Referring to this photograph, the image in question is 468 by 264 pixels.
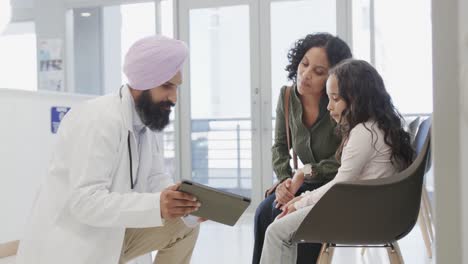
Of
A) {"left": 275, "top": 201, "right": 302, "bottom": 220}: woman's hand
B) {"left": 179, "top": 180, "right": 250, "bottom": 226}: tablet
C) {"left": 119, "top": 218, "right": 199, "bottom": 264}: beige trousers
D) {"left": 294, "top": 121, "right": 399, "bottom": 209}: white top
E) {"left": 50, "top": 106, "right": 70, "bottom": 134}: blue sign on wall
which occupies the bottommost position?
{"left": 119, "top": 218, "right": 199, "bottom": 264}: beige trousers

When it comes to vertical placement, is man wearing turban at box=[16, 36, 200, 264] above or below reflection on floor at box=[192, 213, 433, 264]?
above

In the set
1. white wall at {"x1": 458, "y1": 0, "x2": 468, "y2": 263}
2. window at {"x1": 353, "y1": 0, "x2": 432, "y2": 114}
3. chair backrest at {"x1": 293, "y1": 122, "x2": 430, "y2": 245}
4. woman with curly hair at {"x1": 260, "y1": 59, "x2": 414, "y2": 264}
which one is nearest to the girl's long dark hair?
woman with curly hair at {"x1": 260, "y1": 59, "x2": 414, "y2": 264}

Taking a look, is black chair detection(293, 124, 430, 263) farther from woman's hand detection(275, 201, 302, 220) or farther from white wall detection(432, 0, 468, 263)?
white wall detection(432, 0, 468, 263)

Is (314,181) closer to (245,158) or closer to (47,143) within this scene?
(47,143)

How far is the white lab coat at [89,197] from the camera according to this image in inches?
55.4

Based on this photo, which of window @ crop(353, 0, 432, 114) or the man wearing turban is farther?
window @ crop(353, 0, 432, 114)

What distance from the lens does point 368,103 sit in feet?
5.24

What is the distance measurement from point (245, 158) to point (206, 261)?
2227mm

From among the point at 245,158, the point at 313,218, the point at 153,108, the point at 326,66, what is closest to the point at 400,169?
the point at 313,218

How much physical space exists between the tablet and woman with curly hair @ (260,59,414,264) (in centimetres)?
18

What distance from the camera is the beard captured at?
166cm

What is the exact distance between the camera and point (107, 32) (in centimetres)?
583

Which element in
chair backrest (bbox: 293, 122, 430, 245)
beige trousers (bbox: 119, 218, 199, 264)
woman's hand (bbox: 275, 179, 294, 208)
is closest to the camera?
chair backrest (bbox: 293, 122, 430, 245)

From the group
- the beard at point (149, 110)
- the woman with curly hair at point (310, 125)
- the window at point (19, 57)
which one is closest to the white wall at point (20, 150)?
the beard at point (149, 110)
